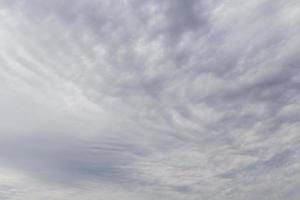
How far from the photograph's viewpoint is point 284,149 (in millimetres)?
62531

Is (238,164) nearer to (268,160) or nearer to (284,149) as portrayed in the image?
(268,160)

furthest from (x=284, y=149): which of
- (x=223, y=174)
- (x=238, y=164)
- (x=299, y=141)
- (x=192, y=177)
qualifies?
(x=192, y=177)

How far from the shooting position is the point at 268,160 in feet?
224

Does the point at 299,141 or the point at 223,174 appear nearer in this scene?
the point at 299,141

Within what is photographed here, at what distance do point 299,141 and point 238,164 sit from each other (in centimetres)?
1668

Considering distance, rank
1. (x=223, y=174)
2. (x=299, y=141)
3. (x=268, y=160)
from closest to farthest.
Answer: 1. (x=299, y=141)
2. (x=268, y=160)
3. (x=223, y=174)

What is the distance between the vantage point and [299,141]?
59.4 metres

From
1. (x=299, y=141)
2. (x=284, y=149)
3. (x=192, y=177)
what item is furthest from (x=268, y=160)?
(x=192, y=177)

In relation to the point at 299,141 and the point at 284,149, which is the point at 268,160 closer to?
the point at 284,149

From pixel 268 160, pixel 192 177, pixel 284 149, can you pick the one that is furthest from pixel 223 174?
pixel 284 149

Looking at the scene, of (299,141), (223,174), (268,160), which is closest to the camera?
(299,141)

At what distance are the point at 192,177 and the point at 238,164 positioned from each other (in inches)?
606

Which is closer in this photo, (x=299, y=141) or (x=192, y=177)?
(x=299, y=141)

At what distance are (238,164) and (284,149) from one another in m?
12.5
